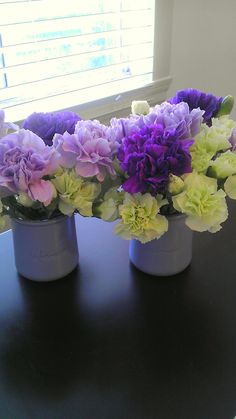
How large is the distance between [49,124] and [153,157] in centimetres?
20

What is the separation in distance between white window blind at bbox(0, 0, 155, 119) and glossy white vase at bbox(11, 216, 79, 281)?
30.6 inches

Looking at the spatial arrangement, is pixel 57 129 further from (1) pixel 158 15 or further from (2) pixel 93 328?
(1) pixel 158 15

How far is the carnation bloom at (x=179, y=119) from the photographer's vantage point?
2.07ft

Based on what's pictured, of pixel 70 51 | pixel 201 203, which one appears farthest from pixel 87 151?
pixel 70 51

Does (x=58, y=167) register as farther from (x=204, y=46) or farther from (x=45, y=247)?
(x=204, y=46)

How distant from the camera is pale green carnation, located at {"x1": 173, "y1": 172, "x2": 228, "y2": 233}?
61cm

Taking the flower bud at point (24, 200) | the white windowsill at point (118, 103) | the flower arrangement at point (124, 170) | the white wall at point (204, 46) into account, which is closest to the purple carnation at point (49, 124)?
the flower arrangement at point (124, 170)

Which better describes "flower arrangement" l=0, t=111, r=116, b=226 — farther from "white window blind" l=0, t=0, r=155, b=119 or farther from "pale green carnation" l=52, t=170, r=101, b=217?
"white window blind" l=0, t=0, r=155, b=119

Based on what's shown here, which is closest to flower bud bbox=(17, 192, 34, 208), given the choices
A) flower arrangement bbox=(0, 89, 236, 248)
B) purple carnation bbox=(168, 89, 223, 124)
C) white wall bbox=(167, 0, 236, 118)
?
flower arrangement bbox=(0, 89, 236, 248)

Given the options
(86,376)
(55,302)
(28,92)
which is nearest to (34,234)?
(55,302)

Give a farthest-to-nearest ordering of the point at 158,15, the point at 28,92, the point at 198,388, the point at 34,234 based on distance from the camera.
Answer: the point at 158,15
the point at 28,92
the point at 34,234
the point at 198,388

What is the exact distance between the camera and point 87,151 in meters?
0.62

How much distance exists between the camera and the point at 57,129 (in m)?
0.68

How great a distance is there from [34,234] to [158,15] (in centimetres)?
135
